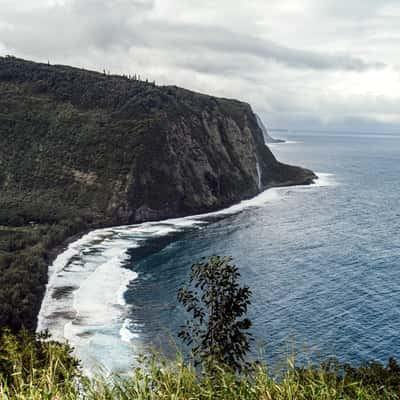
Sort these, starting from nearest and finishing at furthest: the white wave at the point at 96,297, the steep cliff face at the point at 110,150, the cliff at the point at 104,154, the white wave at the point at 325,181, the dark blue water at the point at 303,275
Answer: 1. the dark blue water at the point at 303,275
2. the white wave at the point at 96,297
3. the cliff at the point at 104,154
4. the steep cliff face at the point at 110,150
5. the white wave at the point at 325,181

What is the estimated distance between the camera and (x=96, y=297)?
208 feet

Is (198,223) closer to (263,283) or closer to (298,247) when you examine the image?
(298,247)

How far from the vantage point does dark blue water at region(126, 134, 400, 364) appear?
4900 cm

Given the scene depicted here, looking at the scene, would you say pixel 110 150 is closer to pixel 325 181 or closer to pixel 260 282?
pixel 260 282

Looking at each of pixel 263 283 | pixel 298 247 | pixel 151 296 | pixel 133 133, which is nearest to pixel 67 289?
pixel 151 296

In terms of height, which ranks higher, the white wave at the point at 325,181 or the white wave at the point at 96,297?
the white wave at the point at 325,181

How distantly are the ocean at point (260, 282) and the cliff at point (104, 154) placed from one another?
8.93 m

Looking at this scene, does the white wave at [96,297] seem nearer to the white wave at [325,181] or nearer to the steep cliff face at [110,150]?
the steep cliff face at [110,150]

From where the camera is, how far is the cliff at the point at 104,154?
107 metres

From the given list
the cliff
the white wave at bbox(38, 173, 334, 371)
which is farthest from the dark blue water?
the cliff

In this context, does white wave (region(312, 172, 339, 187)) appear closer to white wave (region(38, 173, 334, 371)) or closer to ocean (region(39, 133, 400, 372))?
ocean (region(39, 133, 400, 372))

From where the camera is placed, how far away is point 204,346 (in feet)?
65.8

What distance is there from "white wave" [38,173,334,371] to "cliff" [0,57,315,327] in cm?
694

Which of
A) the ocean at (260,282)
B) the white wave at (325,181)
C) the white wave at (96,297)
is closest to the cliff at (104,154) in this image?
the white wave at (96,297)
